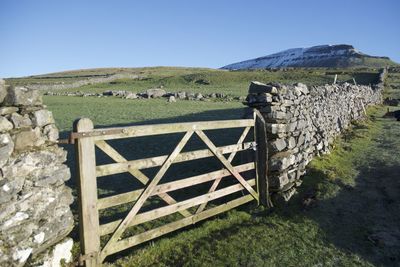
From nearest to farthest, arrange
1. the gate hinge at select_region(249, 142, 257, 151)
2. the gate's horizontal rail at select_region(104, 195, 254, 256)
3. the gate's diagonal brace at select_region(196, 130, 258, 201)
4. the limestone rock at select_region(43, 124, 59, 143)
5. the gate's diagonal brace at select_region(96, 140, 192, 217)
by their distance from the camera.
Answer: the limestone rock at select_region(43, 124, 59, 143)
the gate's diagonal brace at select_region(96, 140, 192, 217)
the gate's horizontal rail at select_region(104, 195, 254, 256)
the gate's diagonal brace at select_region(196, 130, 258, 201)
the gate hinge at select_region(249, 142, 257, 151)

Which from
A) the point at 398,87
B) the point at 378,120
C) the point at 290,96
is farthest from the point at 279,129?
the point at 398,87

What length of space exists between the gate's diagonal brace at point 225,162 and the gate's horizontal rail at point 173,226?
19 cm

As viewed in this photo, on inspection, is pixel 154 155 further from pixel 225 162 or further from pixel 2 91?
pixel 2 91

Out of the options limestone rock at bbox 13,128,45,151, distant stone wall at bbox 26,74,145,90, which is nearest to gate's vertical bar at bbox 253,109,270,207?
limestone rock at bbox 13,128,45,151

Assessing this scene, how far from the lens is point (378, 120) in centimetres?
2305

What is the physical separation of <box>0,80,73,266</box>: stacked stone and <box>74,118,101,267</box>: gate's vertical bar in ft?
0.77

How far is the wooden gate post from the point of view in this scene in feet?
30.4

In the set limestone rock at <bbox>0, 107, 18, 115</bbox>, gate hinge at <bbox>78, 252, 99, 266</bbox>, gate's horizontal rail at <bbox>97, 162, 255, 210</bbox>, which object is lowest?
gate hinge at <bbox>78, 252, 99, 266</bbox>

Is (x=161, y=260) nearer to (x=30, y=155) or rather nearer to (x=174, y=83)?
(x=30, y=155)

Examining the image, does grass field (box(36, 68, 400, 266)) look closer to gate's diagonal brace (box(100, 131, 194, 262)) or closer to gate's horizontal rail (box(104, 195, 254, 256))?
gate's horizontal rail (box(104, 195, 254, 256))

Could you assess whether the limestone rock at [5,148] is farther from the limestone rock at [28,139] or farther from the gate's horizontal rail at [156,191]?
the gate's horizontal rail at [156,191]

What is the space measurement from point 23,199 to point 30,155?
23.7 inches

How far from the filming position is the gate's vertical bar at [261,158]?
9266 mm

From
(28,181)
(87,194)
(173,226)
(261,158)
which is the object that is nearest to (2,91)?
(28,181)
